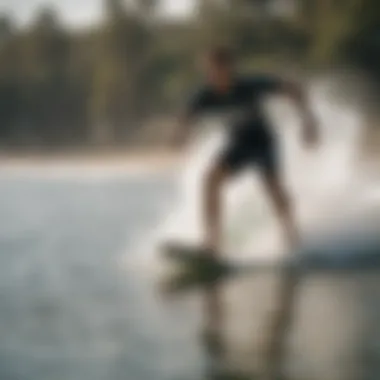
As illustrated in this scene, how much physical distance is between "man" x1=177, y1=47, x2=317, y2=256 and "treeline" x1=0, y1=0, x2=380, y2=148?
29 mm

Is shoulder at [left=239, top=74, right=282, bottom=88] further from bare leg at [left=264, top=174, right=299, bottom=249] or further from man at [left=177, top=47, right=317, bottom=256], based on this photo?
bare leg at [left=264, top=174, right=299, bottom=249]

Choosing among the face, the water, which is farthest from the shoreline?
the face

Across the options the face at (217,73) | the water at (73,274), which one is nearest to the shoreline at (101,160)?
the water at (73,274)

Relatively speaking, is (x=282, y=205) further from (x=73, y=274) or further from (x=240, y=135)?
(x=73, y=274)

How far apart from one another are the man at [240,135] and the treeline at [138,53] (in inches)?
1.1

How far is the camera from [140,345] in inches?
76.5

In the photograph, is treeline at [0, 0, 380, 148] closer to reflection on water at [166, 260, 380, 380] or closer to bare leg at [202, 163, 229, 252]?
bare leg at [202, 163, 229, 252]

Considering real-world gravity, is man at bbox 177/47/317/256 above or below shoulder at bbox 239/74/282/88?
below

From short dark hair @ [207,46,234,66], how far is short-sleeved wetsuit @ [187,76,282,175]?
0.03m

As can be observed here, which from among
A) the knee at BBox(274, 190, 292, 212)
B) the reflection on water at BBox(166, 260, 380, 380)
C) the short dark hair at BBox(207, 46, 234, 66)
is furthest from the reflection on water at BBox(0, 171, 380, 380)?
the short dark hair at BBox(207, 46, 234, 66)

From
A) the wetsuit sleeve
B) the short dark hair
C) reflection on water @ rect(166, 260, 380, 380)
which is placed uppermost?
the short dark hair

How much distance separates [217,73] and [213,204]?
8.2 inches

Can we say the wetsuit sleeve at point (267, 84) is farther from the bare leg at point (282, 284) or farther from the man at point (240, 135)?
the bare leg at point (282, 284)

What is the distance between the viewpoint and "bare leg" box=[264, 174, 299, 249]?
6.47 ft
